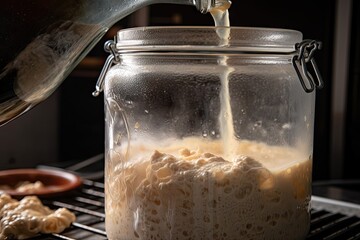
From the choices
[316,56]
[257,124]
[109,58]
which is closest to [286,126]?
[257,124]

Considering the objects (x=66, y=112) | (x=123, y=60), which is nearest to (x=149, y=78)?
(x=123, y=60)

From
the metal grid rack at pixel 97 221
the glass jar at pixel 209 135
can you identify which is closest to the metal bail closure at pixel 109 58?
the glass jar at pixel 209 135

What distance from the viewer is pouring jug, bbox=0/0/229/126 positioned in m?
0.42

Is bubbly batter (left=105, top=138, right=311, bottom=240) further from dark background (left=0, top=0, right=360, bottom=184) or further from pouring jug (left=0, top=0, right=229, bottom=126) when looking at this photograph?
dark background (left=0, top=0, right=360, bottom=184)

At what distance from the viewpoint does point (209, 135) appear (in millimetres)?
475

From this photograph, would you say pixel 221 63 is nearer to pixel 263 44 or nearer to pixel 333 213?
pixel 263 44

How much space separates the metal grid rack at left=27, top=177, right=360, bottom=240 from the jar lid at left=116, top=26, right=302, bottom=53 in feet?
0.59

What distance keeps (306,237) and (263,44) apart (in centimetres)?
18

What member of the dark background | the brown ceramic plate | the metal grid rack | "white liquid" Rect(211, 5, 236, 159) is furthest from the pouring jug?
the dark background

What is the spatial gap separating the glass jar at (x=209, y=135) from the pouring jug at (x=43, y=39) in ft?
0.12

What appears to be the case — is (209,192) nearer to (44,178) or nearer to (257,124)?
(257,124)

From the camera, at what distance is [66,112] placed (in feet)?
4.41

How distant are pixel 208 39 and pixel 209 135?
80 mm

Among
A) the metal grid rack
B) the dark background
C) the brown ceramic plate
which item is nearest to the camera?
the metal grid rack
